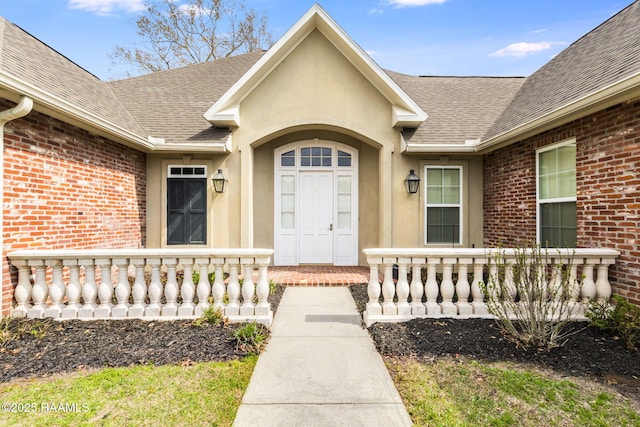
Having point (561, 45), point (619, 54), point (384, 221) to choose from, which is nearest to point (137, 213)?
point (384, 221)

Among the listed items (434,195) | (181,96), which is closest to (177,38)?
(181,96)

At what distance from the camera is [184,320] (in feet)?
14.9

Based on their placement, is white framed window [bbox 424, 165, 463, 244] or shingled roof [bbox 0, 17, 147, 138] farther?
white framed window [bbox 424, 165, 463, 244]

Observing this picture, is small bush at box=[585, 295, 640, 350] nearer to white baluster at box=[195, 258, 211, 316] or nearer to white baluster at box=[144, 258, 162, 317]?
white baluster at box=[195, 258, 211, 316]

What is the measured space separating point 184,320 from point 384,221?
15.1ft

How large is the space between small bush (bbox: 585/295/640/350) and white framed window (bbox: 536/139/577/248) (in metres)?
1.11

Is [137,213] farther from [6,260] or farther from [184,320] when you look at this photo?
[184,320]

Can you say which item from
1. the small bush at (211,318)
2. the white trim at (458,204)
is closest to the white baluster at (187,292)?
the small bush at (211,318)

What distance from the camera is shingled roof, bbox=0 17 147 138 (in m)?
4.68

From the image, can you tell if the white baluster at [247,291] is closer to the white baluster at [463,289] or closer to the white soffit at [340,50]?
the white baluster at [463,289]

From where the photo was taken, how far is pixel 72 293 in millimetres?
4508

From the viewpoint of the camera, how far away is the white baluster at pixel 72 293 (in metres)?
4.51

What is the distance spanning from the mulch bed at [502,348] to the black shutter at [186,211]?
4846 millimetres

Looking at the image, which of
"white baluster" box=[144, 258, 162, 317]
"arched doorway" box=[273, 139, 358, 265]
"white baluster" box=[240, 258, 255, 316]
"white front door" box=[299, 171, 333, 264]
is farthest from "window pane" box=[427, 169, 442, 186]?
"white baluster" box=[144, 258, 162, 317]
